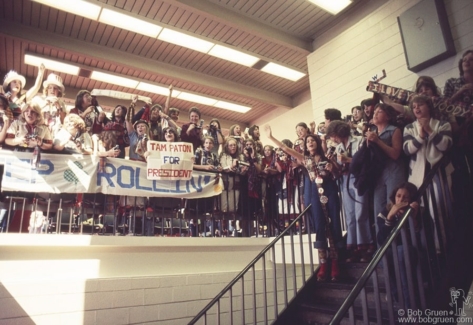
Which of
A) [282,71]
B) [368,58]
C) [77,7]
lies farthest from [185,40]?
[368,58]

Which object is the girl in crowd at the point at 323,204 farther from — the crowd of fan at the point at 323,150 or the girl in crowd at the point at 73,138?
the girl in crowd at the point at 73,138

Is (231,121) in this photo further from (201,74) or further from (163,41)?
(163,41)

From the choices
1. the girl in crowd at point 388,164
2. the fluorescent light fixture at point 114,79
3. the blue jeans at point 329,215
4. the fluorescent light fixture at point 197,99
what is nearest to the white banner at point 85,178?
the blue jeans at point 329,215

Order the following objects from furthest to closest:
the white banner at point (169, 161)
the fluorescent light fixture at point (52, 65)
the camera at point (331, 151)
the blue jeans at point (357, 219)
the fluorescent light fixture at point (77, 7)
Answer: the fluorescent light fixture at point (52, 65) < the fluorescent light fixture at point (77, 7) < the white banner at point (169, 161) < the camera at point (331, 151) < the blue jeans at point (357, 219)

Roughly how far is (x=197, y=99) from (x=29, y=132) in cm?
591

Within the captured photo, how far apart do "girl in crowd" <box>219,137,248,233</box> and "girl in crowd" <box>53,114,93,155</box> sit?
1915 millimetres

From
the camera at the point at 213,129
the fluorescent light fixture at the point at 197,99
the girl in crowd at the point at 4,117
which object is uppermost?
the fluorescent light fixture at the point at 197,99

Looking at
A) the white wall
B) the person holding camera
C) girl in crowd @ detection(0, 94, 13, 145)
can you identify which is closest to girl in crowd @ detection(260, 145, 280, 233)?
the person holding camera

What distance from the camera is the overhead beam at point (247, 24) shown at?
20.0 ft

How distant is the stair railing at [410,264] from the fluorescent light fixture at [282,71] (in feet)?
18.7

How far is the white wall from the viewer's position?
5.00 metres

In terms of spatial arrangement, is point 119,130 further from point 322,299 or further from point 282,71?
point 282,71

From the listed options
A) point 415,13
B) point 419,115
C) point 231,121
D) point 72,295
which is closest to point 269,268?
point 72,295

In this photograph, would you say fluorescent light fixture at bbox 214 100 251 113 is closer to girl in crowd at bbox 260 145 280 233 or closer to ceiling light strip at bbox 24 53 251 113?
ceiling light strip at bbox 24 53 251 113
